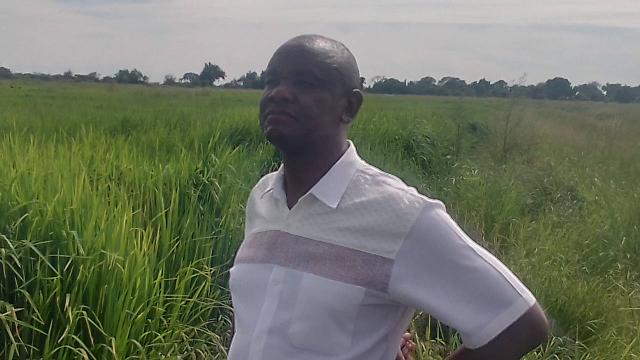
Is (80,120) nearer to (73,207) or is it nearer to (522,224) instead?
(522,224)

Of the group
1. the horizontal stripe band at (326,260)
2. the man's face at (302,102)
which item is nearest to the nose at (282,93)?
the man's face at (302,102)

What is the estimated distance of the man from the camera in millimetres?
1314

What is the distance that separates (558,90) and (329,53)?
43.3m

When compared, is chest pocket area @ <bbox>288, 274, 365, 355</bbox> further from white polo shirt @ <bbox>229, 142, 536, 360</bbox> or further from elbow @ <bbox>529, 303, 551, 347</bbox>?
elbow @ <bbox>529, 303, 551, 347</bbox>

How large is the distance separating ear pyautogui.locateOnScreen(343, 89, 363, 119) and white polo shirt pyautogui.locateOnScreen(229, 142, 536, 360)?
0.29 ft

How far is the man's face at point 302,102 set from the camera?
4.74 ft

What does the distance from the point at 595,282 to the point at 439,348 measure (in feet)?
4.31

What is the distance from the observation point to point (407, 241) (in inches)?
52.4

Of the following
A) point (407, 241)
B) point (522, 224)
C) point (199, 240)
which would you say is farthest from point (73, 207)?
point (522, 224)

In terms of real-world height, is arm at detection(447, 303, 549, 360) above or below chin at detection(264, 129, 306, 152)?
below

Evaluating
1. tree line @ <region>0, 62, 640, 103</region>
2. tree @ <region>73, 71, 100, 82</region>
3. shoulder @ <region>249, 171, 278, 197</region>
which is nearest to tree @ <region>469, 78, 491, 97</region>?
tree line @ <region>0, 62, 640, 103</region>

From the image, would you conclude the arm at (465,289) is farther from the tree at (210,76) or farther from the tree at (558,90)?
the tree at (558,90)

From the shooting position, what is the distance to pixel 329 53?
4.83 ft

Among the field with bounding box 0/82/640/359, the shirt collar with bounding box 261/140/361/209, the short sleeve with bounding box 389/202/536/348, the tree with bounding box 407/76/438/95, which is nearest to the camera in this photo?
the short sleeve with bounding box 389/202/536/348
